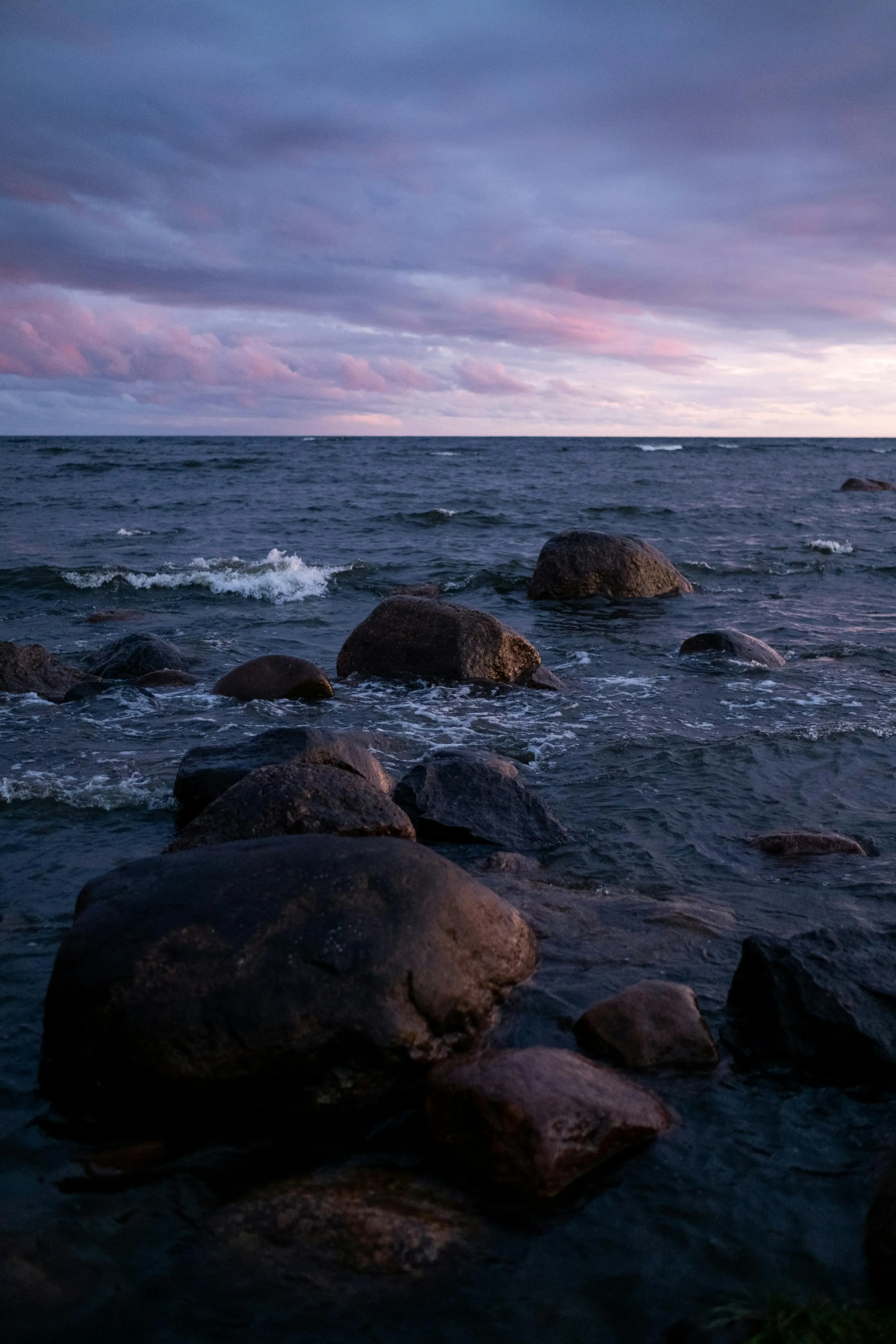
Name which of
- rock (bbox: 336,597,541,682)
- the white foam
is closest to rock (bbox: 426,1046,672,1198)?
rock (bbox: 336,597,541,682)

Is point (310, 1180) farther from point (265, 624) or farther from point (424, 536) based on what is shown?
point (424, 536)

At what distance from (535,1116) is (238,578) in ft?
49.3

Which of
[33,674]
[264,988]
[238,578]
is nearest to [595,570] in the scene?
[238,578]

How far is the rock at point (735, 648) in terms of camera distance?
1152 cm

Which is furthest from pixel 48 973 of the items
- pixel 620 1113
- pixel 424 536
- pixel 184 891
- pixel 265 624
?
pixel 424 536

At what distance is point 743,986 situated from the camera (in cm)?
438

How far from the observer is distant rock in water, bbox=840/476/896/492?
40.5 m

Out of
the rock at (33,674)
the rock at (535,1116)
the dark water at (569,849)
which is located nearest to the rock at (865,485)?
the dark water at (569,849)

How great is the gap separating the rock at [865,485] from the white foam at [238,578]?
28323mm

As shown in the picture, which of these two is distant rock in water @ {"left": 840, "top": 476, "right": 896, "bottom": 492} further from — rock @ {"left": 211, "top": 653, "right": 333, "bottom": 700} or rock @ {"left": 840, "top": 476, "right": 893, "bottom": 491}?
rock @ {"left": 211, "top": 653, "right": 333, "bottom": 700}

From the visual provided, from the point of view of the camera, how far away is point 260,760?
21.6 ft

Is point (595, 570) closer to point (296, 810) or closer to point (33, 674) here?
point (33, 674)

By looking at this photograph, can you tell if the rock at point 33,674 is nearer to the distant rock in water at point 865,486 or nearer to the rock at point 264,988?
the rock at point 264,988

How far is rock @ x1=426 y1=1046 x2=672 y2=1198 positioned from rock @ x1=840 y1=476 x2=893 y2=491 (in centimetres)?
3990
